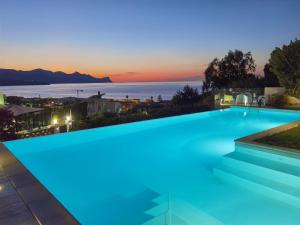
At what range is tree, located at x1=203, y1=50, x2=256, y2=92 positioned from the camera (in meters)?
21.6

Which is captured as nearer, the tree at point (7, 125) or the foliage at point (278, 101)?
the tree at point (7, 125)

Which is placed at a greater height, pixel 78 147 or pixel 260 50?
pixel 260 50

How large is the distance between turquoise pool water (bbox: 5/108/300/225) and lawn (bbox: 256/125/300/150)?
0.99 metres

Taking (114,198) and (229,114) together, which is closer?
(114,198)

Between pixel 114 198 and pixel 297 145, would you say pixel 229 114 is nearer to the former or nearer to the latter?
pixel 297 145

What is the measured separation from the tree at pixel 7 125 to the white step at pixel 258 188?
5.44m

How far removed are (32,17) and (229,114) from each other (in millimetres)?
9945

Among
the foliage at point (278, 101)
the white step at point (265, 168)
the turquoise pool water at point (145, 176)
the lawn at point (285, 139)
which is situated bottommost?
the turquoise pool water at point (145, 176)

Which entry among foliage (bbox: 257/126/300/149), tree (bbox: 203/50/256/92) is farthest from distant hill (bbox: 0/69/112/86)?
foliage (bbox: 257/126/300/149)

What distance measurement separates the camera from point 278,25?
1541 centimetres

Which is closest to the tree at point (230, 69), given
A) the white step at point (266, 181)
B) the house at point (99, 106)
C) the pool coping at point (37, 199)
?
the house at point (99, 106)

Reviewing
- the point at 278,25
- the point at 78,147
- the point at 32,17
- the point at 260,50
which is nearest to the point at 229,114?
the point at 78,147

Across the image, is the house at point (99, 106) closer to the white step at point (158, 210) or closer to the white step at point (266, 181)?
the white step at point (266, 181)

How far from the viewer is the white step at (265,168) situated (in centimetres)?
371
